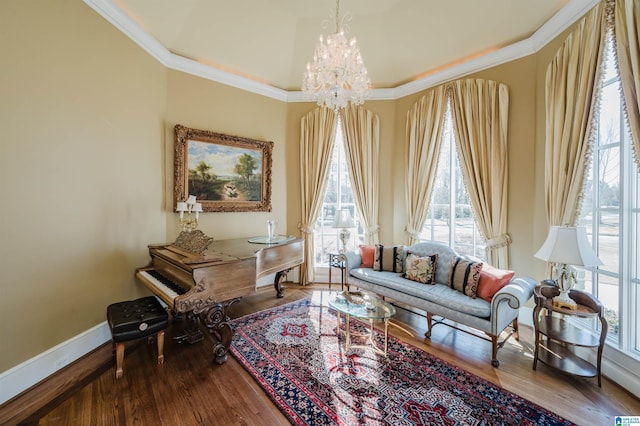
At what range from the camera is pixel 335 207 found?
4969 millimetres

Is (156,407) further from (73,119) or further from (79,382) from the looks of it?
(73,119)

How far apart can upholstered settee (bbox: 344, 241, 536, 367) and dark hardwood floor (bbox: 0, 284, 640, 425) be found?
9.7 inches

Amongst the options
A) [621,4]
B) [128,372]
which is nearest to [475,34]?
[621,4]

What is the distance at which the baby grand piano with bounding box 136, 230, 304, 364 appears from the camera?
7.57ft

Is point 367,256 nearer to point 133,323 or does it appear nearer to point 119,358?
point 133,323

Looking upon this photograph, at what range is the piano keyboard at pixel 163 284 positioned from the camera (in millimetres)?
2385

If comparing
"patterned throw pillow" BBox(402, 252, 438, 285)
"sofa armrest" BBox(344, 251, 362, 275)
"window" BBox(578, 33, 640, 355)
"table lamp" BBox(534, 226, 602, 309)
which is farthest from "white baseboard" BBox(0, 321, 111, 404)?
"window" BBox(578, 33, 640, 355)

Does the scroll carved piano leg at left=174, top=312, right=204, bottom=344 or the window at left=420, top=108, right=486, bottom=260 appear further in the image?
the window at left=420, top=108, right=486, bottom=260

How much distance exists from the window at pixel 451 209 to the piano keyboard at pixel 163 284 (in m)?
3.82

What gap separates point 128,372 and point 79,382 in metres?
0.37

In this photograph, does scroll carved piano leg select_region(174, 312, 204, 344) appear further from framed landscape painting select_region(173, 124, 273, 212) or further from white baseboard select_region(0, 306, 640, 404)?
framed landscape painting select_region(173, 124, 273, 212)

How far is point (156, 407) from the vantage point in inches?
76.3

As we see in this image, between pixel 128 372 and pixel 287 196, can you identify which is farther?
pixel 287 196

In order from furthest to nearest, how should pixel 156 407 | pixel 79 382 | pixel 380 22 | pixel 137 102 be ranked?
pixel 380 22 → pixel 137 102 → pixel 79 382 → pixel 156 407
